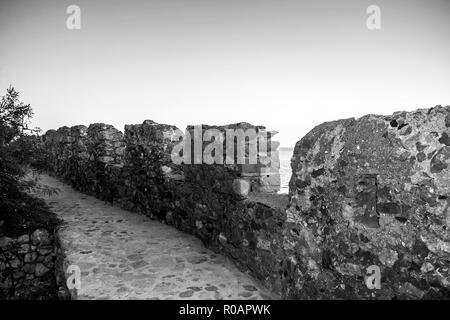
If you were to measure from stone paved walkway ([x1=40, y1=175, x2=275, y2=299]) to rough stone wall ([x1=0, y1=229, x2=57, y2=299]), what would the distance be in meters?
0.63

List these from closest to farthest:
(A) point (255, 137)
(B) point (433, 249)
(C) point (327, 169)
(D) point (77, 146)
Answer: (B) point (433, 249)
(C) point (327, 169)
(A) point (255, 137)
(D) point (77, 146)

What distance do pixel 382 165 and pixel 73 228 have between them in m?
6.59

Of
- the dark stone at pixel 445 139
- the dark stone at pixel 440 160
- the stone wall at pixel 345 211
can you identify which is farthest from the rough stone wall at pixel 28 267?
the dark stone at pixel 445 139

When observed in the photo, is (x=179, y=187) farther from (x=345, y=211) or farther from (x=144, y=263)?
(x=345, y=211)

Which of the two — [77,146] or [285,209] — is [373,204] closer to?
[285,209]

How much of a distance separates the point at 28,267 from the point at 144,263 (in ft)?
11.2

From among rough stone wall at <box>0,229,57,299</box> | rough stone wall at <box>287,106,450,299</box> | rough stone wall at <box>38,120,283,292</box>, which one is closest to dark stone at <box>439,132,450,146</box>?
rough stone wall at <box>287,106,450,299</box>

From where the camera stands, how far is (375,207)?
302 centimetres

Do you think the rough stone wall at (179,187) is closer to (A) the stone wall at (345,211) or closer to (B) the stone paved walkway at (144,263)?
(A) the stone wall at (345,211)

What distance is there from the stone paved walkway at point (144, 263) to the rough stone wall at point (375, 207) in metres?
1.15

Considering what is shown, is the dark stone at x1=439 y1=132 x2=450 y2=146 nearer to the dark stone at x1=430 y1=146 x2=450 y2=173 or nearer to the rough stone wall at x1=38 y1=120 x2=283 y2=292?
the dark stone at x1=430 y1=146 x2=450 y2=173

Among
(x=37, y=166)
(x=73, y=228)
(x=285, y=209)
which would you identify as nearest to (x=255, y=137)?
(x=285, y=209)
